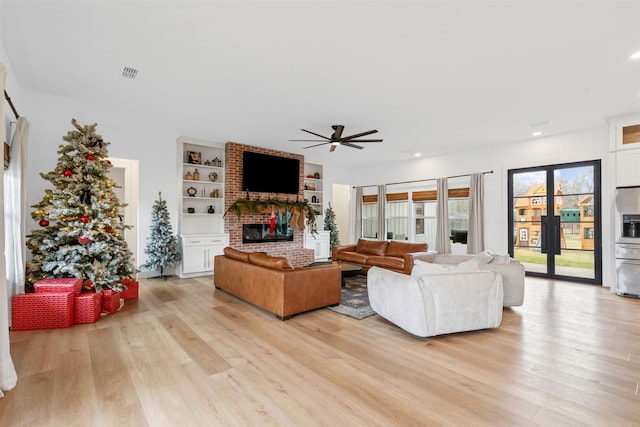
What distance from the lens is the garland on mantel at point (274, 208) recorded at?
22.7 feet

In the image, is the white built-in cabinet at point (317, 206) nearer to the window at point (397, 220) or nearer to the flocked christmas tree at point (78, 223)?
the window at point (397, 220)

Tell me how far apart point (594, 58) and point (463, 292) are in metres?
2.87

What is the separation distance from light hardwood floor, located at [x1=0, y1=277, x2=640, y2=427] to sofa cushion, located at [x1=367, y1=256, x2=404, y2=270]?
2.51 metres

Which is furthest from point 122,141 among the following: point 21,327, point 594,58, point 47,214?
point 594,58

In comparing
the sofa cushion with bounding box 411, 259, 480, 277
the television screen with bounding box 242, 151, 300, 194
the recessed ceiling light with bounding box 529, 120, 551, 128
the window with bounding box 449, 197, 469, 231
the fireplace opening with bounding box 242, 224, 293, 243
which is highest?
the recessed ceiling light with bounding box 529, 120, 551, 128

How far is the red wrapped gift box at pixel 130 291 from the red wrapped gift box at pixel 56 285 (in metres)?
0.92

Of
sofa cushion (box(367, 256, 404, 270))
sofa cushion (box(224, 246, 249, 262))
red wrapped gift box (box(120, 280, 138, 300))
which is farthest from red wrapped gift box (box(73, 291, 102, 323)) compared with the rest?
sofa cushion (box(367, 256, 404, 270))

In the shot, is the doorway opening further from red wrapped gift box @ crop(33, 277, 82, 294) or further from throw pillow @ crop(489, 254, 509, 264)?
throw pillow @ crop(489, 254, 509, 264)

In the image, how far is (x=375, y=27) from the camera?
2.76 m

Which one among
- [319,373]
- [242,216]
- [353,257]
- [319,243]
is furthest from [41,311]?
[319,243]

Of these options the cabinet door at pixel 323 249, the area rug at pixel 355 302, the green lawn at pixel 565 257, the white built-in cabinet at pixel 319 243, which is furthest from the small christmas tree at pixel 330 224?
the green lawn at pixel 565 257

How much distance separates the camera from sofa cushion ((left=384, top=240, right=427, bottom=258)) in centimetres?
674

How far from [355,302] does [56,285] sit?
3756 millimetres

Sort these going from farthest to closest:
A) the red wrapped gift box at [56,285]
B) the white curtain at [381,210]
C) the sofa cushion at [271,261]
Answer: the white curtain at [381,210], the sofa cushion at [271,261], the red wrapped gift box at [56,285]
